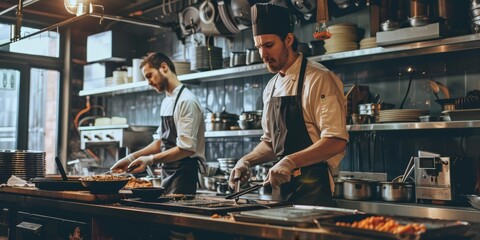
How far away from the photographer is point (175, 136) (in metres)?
4.45

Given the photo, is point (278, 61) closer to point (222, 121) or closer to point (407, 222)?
point (407, 222)

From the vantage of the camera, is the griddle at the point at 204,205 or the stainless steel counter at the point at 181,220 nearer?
the stainless steel counter at the point at 181,220

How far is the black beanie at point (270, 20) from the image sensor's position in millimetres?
3010

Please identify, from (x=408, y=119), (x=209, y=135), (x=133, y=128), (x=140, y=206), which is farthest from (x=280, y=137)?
(x=133, y=128)

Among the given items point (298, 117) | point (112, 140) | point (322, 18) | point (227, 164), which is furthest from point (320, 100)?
point (112, 140)

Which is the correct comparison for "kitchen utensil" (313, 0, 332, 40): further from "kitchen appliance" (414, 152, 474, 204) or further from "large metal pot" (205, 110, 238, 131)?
"large metal pot" (205, 110, 238, 131)

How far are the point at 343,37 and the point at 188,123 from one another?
1.39m

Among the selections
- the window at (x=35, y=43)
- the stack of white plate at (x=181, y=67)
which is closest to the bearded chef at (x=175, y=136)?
the stack of white plate at (x=181, y=67)

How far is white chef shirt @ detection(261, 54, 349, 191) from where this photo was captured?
110 inches

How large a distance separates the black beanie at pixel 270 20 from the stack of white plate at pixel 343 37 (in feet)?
4.39

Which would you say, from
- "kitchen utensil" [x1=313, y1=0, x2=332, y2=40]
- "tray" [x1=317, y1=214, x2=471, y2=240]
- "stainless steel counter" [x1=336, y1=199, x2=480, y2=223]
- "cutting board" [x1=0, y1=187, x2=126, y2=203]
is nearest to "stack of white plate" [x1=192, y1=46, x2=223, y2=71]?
"stainless steel counter" [x1=336, y1=199, x2=480, y2=223]

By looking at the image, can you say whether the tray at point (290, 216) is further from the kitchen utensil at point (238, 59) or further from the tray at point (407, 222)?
the kitchen utensil at point (238, 59)

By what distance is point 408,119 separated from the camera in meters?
3.86

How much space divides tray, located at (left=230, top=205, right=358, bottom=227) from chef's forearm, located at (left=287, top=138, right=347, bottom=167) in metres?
0.48
